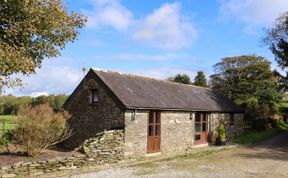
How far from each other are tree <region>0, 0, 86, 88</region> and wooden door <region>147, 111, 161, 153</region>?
782 centimetres

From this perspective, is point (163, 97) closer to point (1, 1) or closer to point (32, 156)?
point (32, 156)

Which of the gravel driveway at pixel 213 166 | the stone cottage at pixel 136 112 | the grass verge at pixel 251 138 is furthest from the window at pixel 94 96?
the grass verge at pixel 251 138

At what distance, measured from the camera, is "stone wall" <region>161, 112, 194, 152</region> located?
68.0 feet

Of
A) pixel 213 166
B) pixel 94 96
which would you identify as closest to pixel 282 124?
pixel 213 166

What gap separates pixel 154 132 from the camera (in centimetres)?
2005

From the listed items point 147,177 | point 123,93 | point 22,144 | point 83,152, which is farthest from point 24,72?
point 123,93

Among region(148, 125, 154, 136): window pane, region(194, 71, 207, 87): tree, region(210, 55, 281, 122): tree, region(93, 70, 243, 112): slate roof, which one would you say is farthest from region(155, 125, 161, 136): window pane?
region(194, 71, 207, 87): tree

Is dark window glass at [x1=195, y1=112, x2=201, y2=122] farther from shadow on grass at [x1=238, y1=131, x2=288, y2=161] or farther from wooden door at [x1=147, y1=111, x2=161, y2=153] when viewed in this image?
wooden door at [x1=147, y1=111, x2=161, y2=153]

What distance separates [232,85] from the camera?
46.0 metres

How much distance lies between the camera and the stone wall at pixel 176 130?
20.7 metres

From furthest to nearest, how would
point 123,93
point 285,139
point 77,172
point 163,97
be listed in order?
point 285,139 < point 163,97 < point 123,93 < point 77,172

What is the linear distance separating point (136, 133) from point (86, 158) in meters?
4.05

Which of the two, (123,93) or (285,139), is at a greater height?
(123,93)

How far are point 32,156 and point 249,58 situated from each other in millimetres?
38901
